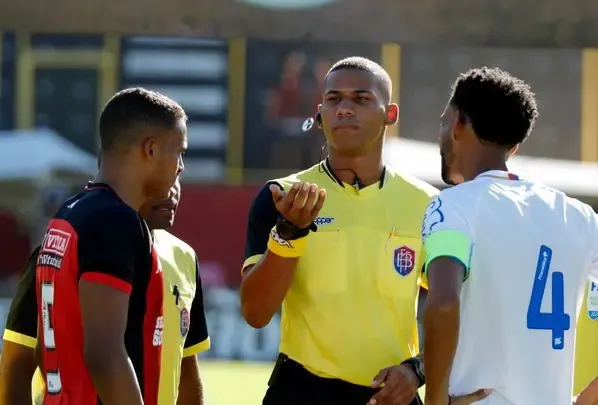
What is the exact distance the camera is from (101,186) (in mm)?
3490

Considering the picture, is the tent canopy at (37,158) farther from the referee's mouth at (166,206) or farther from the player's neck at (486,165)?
the player's neck at (486,165)

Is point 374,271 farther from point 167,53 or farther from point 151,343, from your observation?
point 167,53

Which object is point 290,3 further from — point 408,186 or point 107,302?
point 107,302

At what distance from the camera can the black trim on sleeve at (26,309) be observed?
12.3 feet

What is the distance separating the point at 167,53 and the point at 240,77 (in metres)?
1.31

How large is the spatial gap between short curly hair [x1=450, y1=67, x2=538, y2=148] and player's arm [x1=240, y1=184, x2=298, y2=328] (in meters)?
0.83

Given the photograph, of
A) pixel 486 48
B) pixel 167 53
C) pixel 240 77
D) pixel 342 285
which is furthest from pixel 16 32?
pixel 342 285

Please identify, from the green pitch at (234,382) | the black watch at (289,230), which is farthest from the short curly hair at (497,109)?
the green pitch at (234,382)

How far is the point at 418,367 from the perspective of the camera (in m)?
4.23

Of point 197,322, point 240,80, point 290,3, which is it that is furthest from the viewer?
point 290,3

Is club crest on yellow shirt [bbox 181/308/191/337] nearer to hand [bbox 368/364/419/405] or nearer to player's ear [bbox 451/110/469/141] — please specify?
hand [bbox 368/364/419/405]

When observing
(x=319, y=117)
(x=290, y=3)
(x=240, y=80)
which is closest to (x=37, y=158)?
(x=240, y=80)

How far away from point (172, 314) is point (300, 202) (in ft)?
2.04

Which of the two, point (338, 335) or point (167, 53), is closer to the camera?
point (338, 335)
